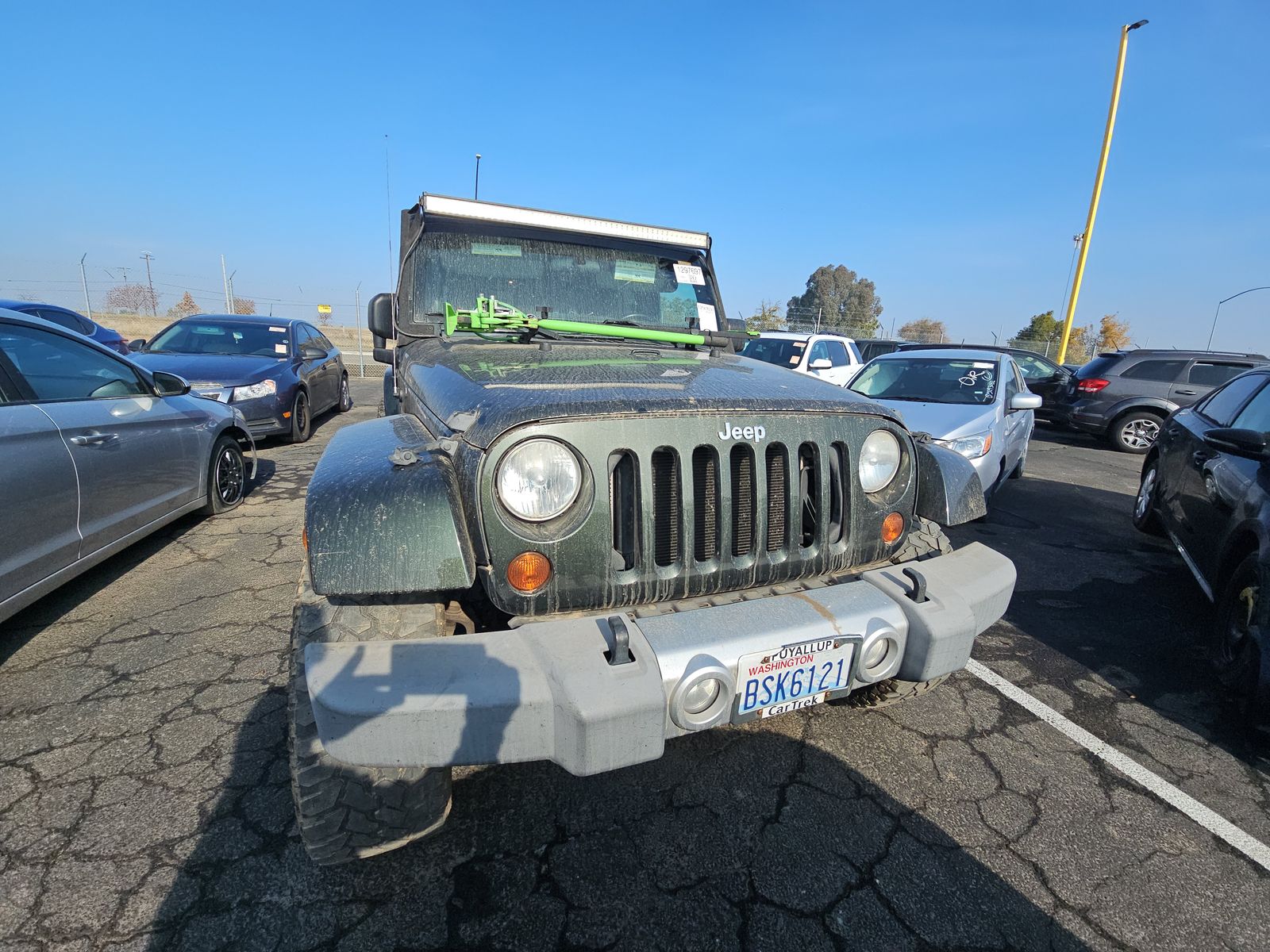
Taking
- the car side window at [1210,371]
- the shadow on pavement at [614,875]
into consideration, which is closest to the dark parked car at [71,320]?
the shadow on pavement at [614,875]

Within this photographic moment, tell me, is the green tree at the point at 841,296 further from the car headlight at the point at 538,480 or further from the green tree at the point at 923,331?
the car headlight at the point at 538,480

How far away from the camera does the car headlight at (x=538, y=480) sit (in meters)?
1.70

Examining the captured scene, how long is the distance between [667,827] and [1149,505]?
5.01 metres

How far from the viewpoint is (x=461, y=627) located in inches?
77.5

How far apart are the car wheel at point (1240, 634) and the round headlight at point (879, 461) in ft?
5.57

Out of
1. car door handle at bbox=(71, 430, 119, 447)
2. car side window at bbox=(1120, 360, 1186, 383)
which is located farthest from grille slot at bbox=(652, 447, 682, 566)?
car side window at bbox=(1120, 360, 1186, 383)

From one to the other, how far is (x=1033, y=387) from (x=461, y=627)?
1343 centimetres

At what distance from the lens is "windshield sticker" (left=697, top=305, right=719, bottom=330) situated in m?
3.59

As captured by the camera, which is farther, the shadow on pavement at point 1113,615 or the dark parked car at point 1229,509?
the shadow on pavement at point 1113,615

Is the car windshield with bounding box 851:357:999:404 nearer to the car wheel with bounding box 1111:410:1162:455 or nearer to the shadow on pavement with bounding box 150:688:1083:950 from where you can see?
the shadow on pavement with bounding box 150:688:1083:950

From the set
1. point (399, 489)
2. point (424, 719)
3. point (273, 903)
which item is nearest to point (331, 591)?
point (399, 489)

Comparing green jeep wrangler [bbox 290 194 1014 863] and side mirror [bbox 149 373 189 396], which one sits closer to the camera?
green jeep wrangler [bbox 290 194 1014 863]

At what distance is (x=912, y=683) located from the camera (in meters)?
2.38

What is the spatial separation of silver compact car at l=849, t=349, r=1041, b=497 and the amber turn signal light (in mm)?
4029
